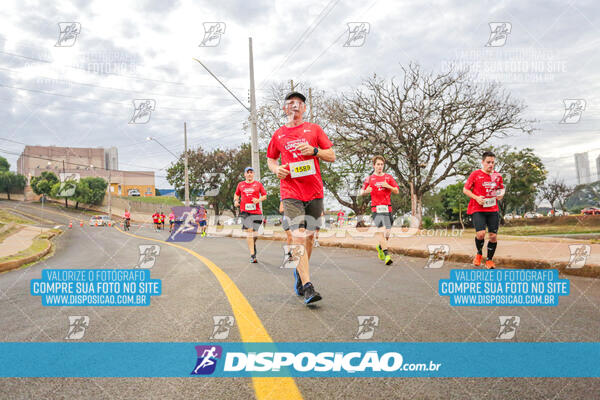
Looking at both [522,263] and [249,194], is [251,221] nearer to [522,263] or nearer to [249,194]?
[249,194]

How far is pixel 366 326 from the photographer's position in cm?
295

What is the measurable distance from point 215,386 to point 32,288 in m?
5.09

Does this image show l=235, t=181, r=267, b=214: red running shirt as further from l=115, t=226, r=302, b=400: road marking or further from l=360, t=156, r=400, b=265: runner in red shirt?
l=115, t=226, r=302, b=400: road marking

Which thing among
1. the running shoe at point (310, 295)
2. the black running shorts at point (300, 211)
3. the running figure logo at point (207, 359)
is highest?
the black running shorts at point (300, 211)

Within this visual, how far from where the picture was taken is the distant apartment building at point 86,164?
8000cm

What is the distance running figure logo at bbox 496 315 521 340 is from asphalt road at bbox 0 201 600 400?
0.05m

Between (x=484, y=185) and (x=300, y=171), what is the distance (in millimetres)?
4189

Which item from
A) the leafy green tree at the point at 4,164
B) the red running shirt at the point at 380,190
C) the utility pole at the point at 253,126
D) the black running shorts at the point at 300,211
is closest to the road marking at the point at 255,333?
the black running shorts at the point at 300,211

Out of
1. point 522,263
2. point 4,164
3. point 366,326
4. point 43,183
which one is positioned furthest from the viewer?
point 4,164

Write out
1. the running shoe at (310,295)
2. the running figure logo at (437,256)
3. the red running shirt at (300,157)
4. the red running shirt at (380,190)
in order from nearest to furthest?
the running shoe at (310,295)
the red running shirt at (300,157)
the running figure logo at (437,256)
the red running shirt at (380,190)

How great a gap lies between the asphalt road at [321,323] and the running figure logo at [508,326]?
0.15 feet

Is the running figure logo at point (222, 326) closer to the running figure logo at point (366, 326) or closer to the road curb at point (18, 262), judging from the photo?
the running figure logo at point (366, 326)

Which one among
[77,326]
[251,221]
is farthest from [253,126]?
[77,326]

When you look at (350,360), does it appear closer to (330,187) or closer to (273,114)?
(330,187)
